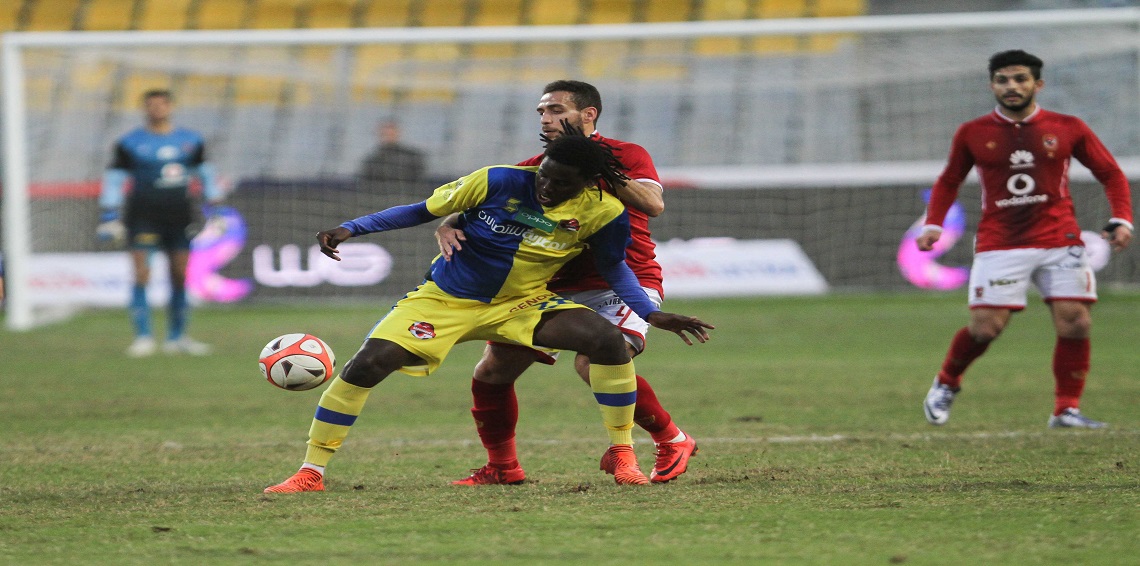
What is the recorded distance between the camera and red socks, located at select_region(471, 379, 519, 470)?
5.29 meters

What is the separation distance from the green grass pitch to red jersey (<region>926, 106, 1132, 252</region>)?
987 millimetres

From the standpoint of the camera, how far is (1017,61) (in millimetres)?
6656

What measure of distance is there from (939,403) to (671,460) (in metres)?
2.20

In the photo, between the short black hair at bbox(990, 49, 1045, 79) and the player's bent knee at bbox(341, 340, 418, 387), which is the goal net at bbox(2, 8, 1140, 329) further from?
the player's bent knee at bbox(341, 340, 418, 387)

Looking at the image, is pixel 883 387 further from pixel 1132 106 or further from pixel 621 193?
pixel 1132 106

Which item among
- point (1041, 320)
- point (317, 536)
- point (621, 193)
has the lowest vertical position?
point (1041, 320)

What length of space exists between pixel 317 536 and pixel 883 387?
531 centimetres

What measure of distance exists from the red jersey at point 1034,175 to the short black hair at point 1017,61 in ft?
0.78

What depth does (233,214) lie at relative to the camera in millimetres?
14930

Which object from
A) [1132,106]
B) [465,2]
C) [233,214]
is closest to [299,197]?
[233,214]

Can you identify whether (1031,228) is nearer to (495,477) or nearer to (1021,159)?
(1021,159)

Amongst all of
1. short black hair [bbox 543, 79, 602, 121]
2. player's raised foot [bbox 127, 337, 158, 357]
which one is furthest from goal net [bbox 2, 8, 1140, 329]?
short black hair [bbox 543, 79, 602, 121]

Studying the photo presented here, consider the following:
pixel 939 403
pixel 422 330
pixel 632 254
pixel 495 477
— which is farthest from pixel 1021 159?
pixel 422 330

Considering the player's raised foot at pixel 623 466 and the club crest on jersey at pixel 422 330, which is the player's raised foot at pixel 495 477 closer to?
the player's raised foot at pixel 623 466
